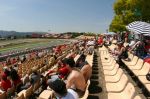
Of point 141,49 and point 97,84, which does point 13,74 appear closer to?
point 97,84

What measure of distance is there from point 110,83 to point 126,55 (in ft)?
21.2

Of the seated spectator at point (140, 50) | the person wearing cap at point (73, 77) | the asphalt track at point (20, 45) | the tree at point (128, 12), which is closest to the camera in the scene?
the person wearing cap at point (73, 77)

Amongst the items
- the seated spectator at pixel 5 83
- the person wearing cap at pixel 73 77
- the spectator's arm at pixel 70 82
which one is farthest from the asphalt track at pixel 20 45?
the spectator's arm at pixel 70 82

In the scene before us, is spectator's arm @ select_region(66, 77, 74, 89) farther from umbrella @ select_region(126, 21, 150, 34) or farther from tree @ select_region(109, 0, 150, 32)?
tree @ select_region(109, 0, 150, 32)

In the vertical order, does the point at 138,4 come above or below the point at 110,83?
above

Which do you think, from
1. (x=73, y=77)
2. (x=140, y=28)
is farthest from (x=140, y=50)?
(x=73, y=77)

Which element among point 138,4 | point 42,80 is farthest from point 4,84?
point 138,4

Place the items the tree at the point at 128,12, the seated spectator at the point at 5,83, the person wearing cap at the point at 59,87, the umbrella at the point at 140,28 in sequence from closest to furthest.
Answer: the person wearing cap at the point at 59,87, the seated spectator at the point at 5,83, the umbrella at the point at 140,28, the tree at the point at 128,12

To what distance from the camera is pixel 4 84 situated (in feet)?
45.1

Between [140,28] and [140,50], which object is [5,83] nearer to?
[140,28]

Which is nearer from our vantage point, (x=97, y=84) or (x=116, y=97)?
(x=116, y=97)

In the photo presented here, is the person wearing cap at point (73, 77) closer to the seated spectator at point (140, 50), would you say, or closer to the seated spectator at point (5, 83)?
the seated spectator at point (5, 83)

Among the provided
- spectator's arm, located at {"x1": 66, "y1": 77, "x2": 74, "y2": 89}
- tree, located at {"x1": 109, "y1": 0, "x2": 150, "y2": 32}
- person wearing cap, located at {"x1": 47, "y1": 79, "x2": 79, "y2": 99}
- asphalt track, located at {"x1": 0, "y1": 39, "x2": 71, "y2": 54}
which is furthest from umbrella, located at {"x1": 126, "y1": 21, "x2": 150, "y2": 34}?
asphalt track, located at {"x1": 0, "y1": 39, "x2": 71, "y2": 54}

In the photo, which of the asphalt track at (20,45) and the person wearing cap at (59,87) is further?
the asphalt track at (20,45)
